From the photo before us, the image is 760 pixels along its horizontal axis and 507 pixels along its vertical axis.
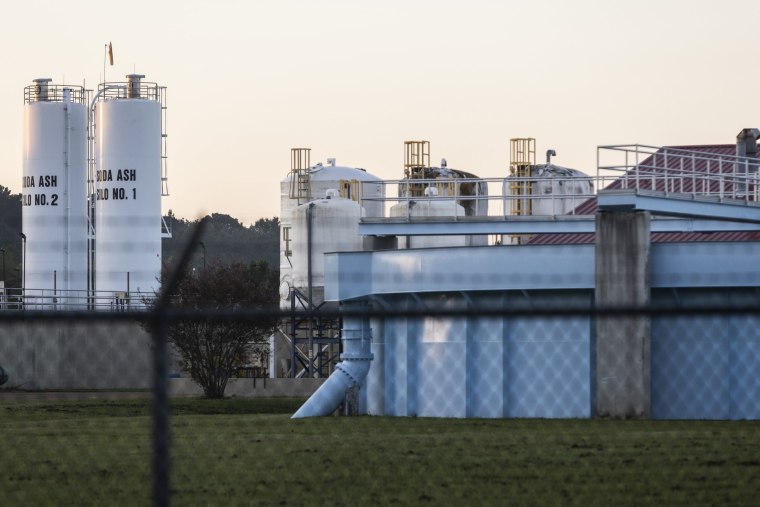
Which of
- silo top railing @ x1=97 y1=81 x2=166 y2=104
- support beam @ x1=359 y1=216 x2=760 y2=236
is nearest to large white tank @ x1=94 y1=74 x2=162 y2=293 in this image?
silo top railing @ x1=97 y1=81 x2=166 y2=104

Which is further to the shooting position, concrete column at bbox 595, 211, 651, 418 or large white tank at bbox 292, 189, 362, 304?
large white tank at bbox 292, 189, 362, 304

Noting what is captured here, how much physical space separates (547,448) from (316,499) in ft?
19.4

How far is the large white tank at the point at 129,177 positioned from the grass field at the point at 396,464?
34.9 m

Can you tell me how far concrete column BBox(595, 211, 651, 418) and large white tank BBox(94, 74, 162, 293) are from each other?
34466 millimetres

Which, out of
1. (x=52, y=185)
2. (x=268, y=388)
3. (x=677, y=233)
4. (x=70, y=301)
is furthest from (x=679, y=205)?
(x=52, y=185)

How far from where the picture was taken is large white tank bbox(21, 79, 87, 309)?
60688mm

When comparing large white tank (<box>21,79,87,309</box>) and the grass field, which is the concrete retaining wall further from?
the grass field

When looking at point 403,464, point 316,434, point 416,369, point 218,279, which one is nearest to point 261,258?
point 218,279

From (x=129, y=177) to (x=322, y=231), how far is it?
1577 centimetres

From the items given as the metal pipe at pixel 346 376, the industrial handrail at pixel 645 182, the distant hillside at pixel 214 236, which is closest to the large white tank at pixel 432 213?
the industrial handrail at pixel 645 182

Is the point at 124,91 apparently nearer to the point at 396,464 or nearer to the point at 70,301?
the point at 70,301

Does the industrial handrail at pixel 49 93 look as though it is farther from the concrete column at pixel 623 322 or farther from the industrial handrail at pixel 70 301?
the concrete column at pixel 623 322

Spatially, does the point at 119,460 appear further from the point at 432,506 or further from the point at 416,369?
the point at 416,369

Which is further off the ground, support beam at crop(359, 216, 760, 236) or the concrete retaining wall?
support beam at crop(359, 216, 760, 236)
